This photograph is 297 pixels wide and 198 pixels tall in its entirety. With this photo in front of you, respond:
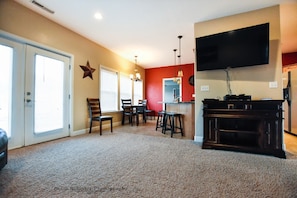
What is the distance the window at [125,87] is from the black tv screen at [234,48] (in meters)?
3.54

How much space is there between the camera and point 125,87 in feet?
20.6

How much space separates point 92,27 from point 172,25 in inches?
76.3

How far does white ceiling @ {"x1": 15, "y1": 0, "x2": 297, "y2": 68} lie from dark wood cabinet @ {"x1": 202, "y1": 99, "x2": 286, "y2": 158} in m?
1.80

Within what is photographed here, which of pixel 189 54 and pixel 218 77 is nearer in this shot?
pixel 218 77

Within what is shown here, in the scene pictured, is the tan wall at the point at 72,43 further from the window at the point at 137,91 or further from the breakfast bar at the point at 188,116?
the breakfast bar at the point at 188,116

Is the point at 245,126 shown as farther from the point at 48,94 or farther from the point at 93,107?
the point at 48,94

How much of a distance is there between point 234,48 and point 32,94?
4108 millimetres

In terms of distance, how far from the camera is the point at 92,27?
3.62 m

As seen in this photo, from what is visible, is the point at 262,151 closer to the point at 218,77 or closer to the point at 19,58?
the point at 218,77

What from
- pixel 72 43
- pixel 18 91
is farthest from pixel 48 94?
pixel 72 43

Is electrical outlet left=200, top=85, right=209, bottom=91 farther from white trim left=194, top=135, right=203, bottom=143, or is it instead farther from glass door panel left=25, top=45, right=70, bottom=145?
glass door panel left=25, top=45, right=70, bottom=145

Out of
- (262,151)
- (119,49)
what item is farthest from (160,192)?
(119,49)

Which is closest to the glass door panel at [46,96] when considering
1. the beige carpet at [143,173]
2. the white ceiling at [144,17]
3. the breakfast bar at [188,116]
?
the beige carpet at [143,173]

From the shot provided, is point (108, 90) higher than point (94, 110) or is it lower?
higher
